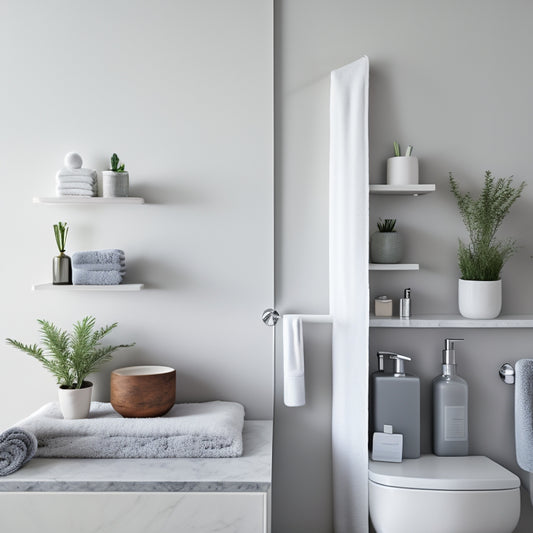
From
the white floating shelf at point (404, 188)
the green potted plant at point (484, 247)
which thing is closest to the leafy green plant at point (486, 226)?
the green potted plant at point (484, 247)

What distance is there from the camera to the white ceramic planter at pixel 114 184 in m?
1.90

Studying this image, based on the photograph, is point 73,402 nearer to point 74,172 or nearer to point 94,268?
point 94,268

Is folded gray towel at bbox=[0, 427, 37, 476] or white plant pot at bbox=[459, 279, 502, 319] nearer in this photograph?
folded gray towel at bbox=[0, 427, 37, 476]

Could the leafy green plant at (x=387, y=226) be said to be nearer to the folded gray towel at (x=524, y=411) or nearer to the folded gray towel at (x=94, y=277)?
the folded gray towel at (x=524, y=411)

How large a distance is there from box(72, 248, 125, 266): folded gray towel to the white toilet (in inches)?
41.5

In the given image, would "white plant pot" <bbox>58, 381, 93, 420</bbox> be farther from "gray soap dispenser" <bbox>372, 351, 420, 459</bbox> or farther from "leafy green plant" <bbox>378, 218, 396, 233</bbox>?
"leafy green plant" <bbox>378, 218, 396, 233</bbox>

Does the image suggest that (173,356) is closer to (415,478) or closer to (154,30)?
(415,478)

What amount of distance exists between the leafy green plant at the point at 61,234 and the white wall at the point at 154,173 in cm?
3

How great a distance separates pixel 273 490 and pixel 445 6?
5.65ft

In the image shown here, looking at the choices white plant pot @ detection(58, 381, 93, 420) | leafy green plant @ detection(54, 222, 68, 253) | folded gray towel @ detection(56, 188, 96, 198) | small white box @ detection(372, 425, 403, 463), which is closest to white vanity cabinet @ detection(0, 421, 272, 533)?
white plant pot @ detection(58, 381, 93, 420)

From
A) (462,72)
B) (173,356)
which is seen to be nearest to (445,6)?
(462,72)

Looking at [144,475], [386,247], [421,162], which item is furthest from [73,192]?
[421,162]

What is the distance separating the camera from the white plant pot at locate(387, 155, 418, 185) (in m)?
1.93

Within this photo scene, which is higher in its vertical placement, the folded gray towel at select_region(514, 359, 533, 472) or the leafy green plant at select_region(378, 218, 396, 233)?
the leafy green plant at select_region(378, 218, 396, 233)
